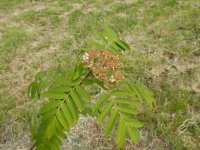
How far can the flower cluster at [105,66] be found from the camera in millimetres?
1811

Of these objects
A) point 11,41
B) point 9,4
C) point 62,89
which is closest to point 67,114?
point 62,89

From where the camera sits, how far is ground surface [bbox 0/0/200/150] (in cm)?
369

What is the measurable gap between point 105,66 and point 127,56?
10.7 feet

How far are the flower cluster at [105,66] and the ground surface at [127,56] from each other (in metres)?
1.80

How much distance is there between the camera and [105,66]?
1836mm

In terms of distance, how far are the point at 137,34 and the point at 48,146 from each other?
12.7ft

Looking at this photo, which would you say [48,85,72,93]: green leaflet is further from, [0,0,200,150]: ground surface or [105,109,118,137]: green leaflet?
[0,0,200,150]: ground surface

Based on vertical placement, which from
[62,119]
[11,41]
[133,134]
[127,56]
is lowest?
[127,56]

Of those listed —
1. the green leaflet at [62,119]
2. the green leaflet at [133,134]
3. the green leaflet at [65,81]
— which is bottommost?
the green leaflet at [133,134]

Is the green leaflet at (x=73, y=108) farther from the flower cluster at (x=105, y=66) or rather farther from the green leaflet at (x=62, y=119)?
the flower cluster at (x=105, y=66)

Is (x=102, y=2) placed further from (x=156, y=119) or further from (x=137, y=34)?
(x=156, y=119)

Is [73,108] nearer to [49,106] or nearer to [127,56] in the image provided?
[49,106]

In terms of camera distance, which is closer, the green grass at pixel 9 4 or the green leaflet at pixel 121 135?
the green leaflet at pixel 121 135

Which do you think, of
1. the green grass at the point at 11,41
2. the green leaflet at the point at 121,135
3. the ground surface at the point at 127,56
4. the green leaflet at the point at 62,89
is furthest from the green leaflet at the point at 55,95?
the green grass at the point at 11,41
